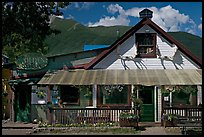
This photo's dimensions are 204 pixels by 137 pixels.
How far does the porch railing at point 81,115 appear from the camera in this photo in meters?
15.4

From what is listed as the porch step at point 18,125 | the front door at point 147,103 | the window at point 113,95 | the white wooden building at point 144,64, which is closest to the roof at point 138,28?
the white wooden building at point 144,64

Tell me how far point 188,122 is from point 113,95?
14.2 ft

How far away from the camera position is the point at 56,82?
15.8m

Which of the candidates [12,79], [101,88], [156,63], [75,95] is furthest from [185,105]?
[12,79]

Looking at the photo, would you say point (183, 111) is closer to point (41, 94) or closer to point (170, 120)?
point (170, 120)

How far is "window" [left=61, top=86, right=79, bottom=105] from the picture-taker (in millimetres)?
17266

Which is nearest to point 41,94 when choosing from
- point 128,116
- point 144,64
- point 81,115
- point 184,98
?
point 81,115


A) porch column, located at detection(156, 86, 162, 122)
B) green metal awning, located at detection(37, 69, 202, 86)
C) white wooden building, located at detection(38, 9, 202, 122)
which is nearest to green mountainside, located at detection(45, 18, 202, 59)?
green metal awning, located at detection(37, 69, 202, 86)

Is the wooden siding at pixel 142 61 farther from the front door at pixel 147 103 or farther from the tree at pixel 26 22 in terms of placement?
the tree at pixel 26 22

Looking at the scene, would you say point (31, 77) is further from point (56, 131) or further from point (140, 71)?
point (140, 71)

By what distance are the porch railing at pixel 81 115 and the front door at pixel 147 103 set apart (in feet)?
4.50

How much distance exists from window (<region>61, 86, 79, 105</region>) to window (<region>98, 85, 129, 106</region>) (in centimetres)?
117

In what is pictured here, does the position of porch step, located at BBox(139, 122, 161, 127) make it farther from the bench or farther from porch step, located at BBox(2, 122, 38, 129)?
porch step, located at BBox(2, 122, 38, 129)

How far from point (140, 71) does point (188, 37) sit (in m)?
20.6
